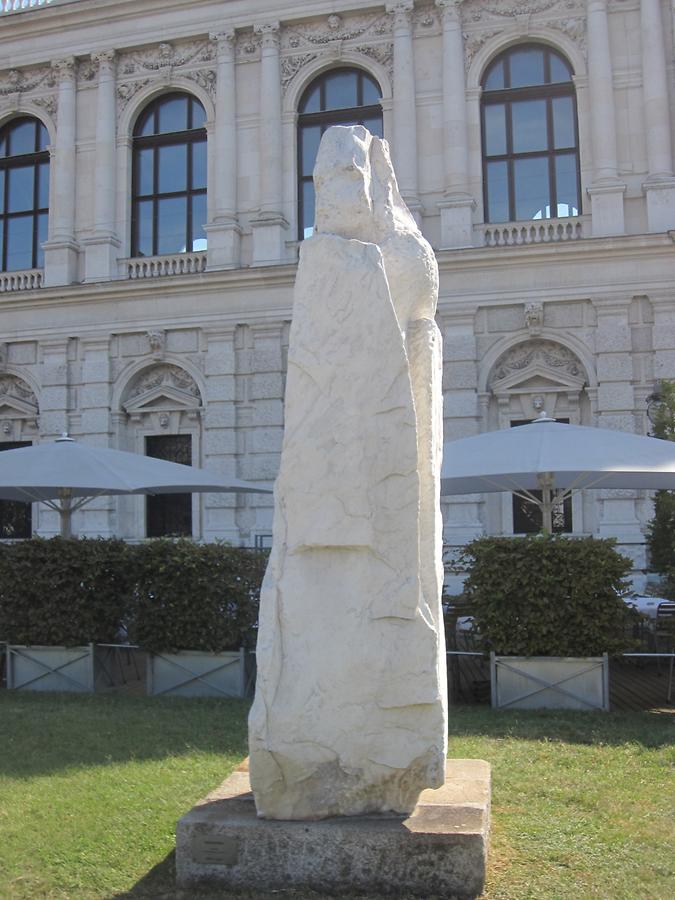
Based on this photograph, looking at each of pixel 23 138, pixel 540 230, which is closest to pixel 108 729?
pixel 540 230

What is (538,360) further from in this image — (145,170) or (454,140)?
(145,170)

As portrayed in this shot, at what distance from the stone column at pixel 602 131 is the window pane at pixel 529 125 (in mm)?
1153

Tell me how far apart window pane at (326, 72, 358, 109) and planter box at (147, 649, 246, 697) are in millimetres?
15115

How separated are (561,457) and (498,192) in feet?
37.5

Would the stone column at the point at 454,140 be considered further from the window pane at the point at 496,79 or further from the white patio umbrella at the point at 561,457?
the white patio umbrella at the point at 561,457

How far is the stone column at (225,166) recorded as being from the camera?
20.3m

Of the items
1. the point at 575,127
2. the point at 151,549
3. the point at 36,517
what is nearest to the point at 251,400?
the point at 36,517

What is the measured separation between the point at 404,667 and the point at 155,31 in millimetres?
21146

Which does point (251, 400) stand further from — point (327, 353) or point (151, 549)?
point (327, 353)

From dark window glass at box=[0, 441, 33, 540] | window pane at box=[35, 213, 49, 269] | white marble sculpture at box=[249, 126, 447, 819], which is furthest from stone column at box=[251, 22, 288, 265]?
white marble sculpture at box=[249, 126, 447, 819]

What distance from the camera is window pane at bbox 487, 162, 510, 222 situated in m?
19.7

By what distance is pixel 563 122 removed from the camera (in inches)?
771

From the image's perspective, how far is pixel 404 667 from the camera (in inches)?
149

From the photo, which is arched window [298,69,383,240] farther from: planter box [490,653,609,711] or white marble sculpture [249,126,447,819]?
white marble sculpture [249,126,447,819]
